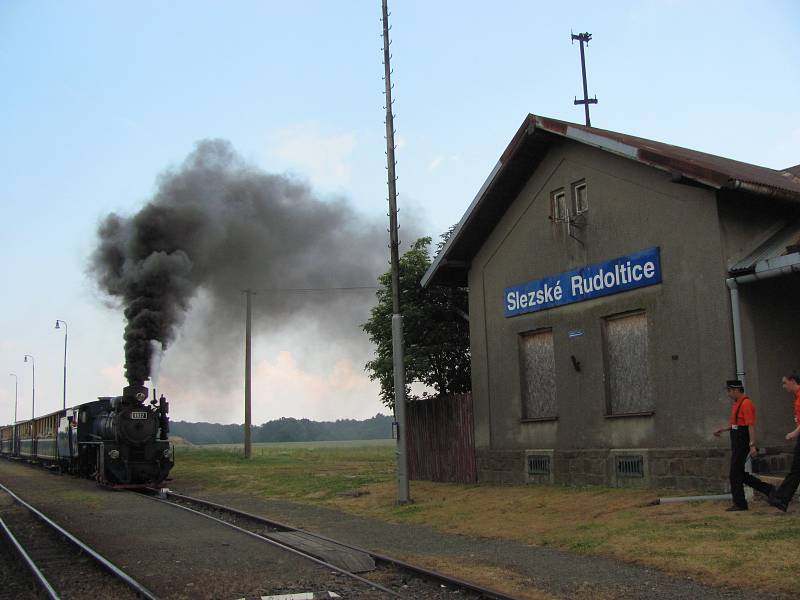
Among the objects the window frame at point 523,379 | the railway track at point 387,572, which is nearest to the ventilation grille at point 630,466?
the window frame at point 523,379

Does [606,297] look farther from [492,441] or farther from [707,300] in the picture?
[492,441]

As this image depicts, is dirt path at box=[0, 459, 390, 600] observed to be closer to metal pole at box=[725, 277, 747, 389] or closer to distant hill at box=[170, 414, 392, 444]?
metal pole at box=[725, 277, 747, 389]

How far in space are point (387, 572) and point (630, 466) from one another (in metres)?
6.04

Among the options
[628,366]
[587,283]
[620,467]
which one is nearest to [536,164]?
[587,283]

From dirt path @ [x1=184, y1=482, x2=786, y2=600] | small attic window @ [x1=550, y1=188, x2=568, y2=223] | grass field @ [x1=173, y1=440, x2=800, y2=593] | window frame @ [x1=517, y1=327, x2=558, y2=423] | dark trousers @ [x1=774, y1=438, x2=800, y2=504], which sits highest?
small attic window @ [x1=550, y1=188, x2=568, y2=223]

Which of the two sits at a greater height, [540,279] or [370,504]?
[540,279]

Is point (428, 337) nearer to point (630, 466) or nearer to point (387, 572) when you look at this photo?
point (630, 466)

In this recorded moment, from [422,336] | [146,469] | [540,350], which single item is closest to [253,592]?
[540,350]

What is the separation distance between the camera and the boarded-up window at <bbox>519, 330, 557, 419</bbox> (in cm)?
1585

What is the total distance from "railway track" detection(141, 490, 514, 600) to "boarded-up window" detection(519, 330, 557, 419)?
18.6 ft

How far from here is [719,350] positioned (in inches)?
487

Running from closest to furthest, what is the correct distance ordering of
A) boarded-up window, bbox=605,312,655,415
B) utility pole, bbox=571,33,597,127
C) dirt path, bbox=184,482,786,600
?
1. dirt path, bbox=184,482,786,600
2. boarded-up window, bbox=605,312,655,415
3. utility pole, bbox=571,33,597,127

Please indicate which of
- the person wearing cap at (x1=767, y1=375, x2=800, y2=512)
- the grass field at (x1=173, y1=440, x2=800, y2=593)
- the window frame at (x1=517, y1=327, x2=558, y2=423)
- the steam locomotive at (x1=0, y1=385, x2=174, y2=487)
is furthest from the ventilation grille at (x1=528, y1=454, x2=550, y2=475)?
the steam locomotive at (x1=0, y1=385, x2=174, y2=487)

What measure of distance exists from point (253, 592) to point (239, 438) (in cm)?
17782
